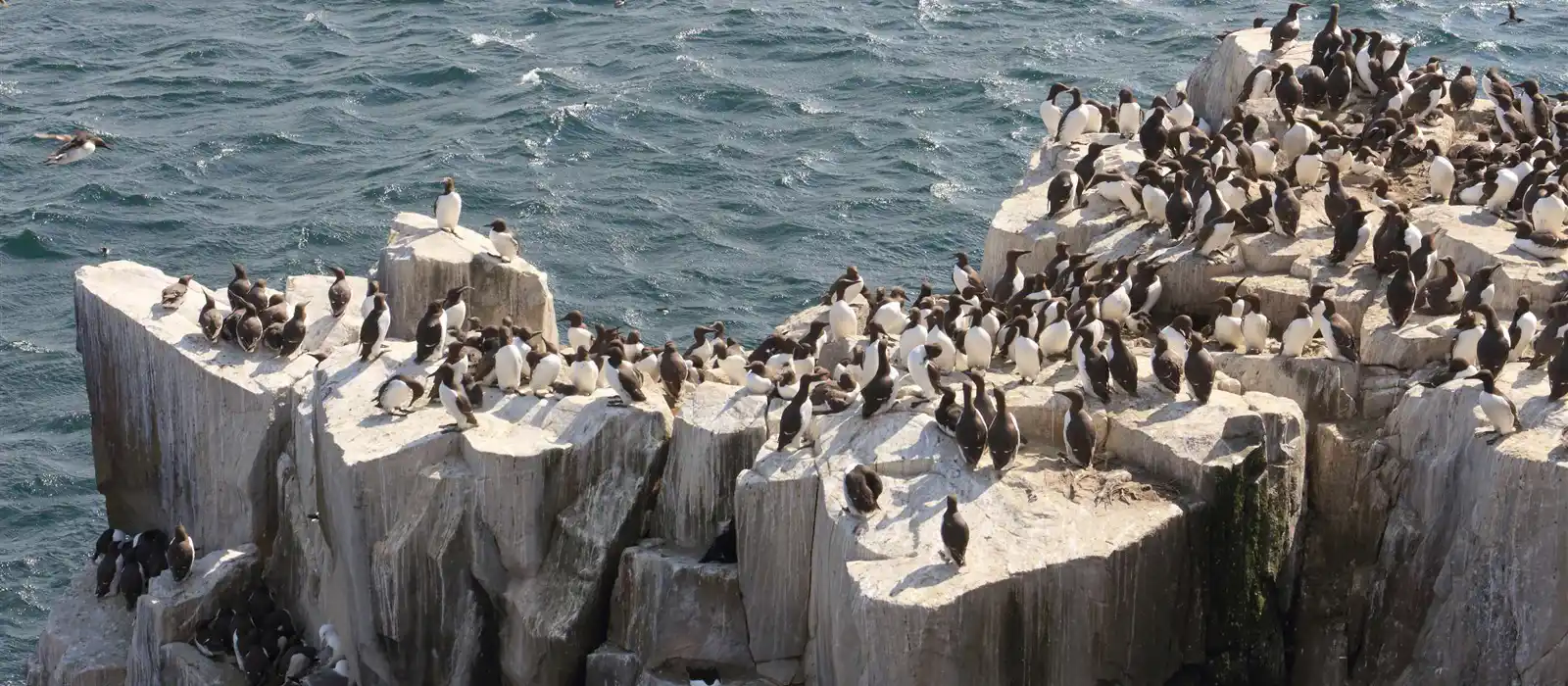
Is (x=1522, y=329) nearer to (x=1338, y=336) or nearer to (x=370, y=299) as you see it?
(x=1338, y=336)

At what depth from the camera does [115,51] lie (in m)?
43.4

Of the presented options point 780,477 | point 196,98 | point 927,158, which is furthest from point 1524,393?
point 196,98

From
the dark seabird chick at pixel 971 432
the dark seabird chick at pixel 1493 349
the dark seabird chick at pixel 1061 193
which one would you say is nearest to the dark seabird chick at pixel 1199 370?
the dark seabird chick at pixel 971 432

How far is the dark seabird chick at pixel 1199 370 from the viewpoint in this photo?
19.2 meters

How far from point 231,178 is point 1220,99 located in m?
18.5

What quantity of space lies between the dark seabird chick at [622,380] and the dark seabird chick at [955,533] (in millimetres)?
4858

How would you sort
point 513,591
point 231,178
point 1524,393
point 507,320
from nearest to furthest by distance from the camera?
1. point 1524,393
2. point 513,591
3. point 507,320
4. point 231,178

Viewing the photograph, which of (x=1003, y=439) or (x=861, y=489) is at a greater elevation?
(x=1003, y=439)

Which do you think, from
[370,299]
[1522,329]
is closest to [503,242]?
[370,299]

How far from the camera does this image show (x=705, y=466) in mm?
20016

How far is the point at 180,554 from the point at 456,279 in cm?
489

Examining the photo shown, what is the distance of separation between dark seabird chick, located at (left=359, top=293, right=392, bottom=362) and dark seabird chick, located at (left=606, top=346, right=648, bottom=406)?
3058 mm

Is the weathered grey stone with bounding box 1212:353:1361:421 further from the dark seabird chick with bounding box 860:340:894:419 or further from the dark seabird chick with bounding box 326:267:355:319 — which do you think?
the dark seabird chick with bounding box 326:267:355:319

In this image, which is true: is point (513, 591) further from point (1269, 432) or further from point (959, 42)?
point (959, 42)
